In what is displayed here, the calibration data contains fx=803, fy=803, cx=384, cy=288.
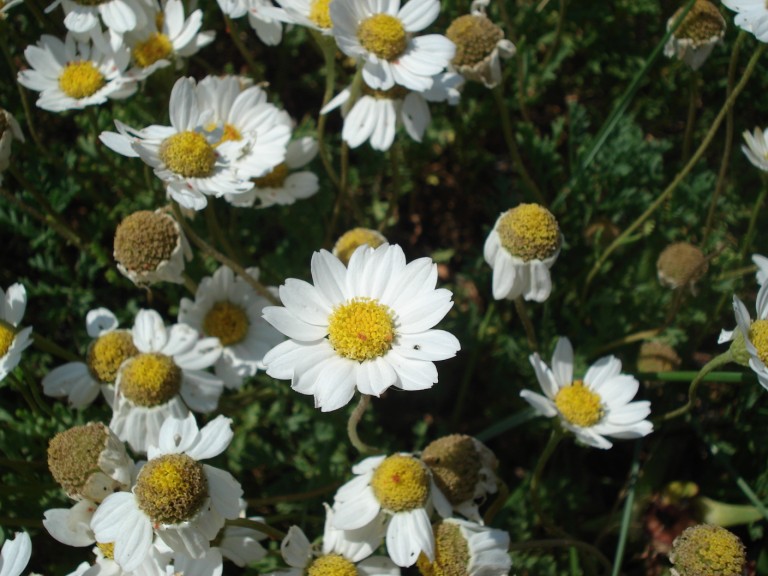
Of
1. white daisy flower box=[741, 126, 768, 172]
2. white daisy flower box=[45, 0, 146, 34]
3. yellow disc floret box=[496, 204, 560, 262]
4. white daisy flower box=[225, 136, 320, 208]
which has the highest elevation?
white daisy flower box=[741, 126, 768, 172]

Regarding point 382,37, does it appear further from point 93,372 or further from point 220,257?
point 93,372

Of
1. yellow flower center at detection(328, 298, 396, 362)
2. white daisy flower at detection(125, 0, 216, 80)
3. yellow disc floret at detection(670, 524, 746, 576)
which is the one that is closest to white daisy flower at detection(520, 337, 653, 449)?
yellow disc floret at detection(670, 524, 746, 576)

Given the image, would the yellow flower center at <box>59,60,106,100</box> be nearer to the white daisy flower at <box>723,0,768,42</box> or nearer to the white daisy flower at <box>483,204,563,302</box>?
the white daisy flower at <box>483,204,563,302</box>

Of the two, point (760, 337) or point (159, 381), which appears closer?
point (760, 337)

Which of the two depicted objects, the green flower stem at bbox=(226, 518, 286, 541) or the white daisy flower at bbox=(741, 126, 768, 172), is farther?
the white daisy flower at bbox=(741, 126, 768, 172)

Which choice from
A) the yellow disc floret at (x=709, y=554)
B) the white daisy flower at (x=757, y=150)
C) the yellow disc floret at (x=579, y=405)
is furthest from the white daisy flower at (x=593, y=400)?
the white daisy flower at (x=757, y=150)

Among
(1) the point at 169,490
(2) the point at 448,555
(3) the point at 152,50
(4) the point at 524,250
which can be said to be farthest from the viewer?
(3) the point at 152,50

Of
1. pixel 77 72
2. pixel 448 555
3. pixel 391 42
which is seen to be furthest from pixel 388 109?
pixel 448 555
